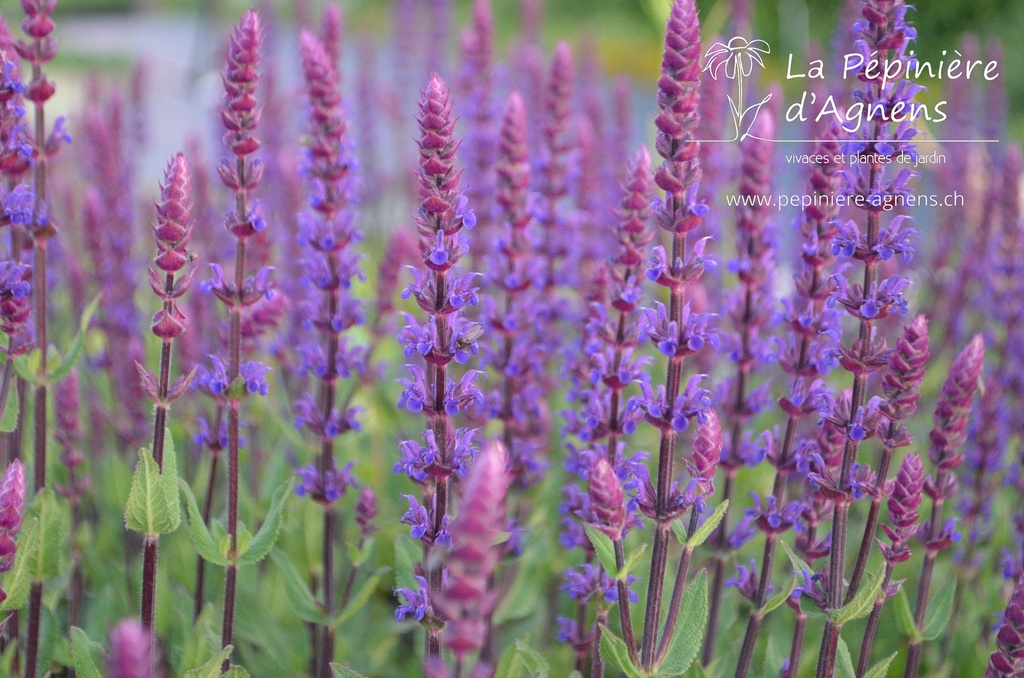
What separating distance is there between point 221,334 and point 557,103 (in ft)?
5.94

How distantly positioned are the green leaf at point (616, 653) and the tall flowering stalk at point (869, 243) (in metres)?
0.63

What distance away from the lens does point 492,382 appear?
5148 mm

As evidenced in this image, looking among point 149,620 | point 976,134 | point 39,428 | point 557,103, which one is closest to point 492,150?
point 557,103

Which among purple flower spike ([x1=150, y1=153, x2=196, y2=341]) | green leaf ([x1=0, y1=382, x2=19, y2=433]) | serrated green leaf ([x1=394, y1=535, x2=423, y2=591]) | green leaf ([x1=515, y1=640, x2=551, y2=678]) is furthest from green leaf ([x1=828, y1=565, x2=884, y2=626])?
green leaf ([x1=0, y1=382, x2=19, y2=433])

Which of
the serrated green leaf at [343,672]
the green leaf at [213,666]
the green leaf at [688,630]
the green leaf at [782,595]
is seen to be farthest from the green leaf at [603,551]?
the green leaf at [213,666]

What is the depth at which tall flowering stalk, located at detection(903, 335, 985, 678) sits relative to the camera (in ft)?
9.20

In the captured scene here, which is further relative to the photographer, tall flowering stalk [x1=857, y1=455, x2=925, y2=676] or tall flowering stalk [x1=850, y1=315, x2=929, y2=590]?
tall flowering stalk [x1=857, y1=455, x2=925, y2=676]

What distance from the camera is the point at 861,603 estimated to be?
107 inches

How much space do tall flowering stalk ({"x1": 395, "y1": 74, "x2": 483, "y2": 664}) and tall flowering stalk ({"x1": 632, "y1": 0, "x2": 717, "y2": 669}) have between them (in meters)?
0.55

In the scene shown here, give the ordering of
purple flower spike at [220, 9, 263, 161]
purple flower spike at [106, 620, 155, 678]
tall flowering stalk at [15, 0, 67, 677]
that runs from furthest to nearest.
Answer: tall flowering stalk at [15, 0, 67, 677] < purple flower spike at [220, 9, 263, 161] < purple flower spike at [106, 620, 155, 678]

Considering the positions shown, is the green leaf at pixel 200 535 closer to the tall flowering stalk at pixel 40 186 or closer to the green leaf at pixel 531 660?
the tall flowering stalk at pixel 40 186

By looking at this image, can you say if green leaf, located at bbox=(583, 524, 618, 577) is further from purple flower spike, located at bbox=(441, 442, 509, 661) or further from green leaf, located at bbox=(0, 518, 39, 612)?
green leaf, located at bbox=(0, 518, 39, 612)

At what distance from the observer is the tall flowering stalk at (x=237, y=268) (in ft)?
9.42

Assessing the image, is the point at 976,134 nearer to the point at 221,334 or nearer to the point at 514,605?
the point at 514,605
